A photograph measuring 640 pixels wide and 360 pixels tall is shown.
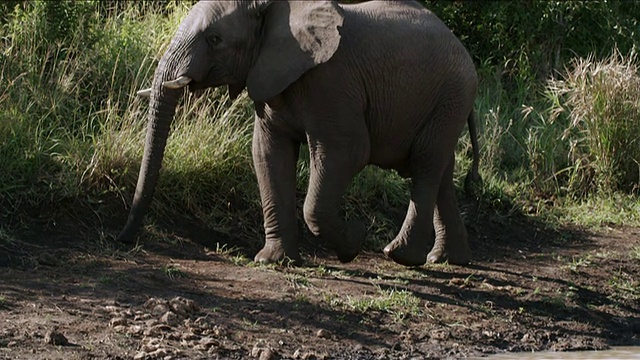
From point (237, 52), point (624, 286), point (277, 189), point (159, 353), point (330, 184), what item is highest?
point (237, 52)

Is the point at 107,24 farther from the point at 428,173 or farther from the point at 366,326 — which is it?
the point at 366,326

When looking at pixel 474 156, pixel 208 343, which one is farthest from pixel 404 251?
pixel 208 343

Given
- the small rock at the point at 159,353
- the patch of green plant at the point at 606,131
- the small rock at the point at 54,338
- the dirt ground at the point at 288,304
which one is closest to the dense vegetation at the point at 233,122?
the patch of green plant at the point at 606,131

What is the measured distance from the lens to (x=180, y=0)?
12797 millimetres

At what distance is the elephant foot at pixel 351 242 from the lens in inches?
346

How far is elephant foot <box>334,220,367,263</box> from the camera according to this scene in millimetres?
8789

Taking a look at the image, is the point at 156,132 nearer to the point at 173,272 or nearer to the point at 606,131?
the point at 173,272

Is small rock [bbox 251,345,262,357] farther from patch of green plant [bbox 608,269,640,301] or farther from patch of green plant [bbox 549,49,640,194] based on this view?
patch of green plant [bbox 549,49,640,194]

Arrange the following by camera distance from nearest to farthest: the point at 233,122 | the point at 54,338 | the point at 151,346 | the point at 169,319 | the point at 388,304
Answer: the point at 54,338
the point at 151,346
the point at 169,319
the point at 388,304
the point at 233,122

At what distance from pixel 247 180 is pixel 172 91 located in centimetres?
182

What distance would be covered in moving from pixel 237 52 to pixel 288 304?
173 cm

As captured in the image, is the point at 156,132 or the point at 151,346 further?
the point at 156,132

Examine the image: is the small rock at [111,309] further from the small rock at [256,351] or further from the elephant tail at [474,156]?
the elephant tail at [474,156]

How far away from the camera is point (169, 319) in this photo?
24.7 feet
